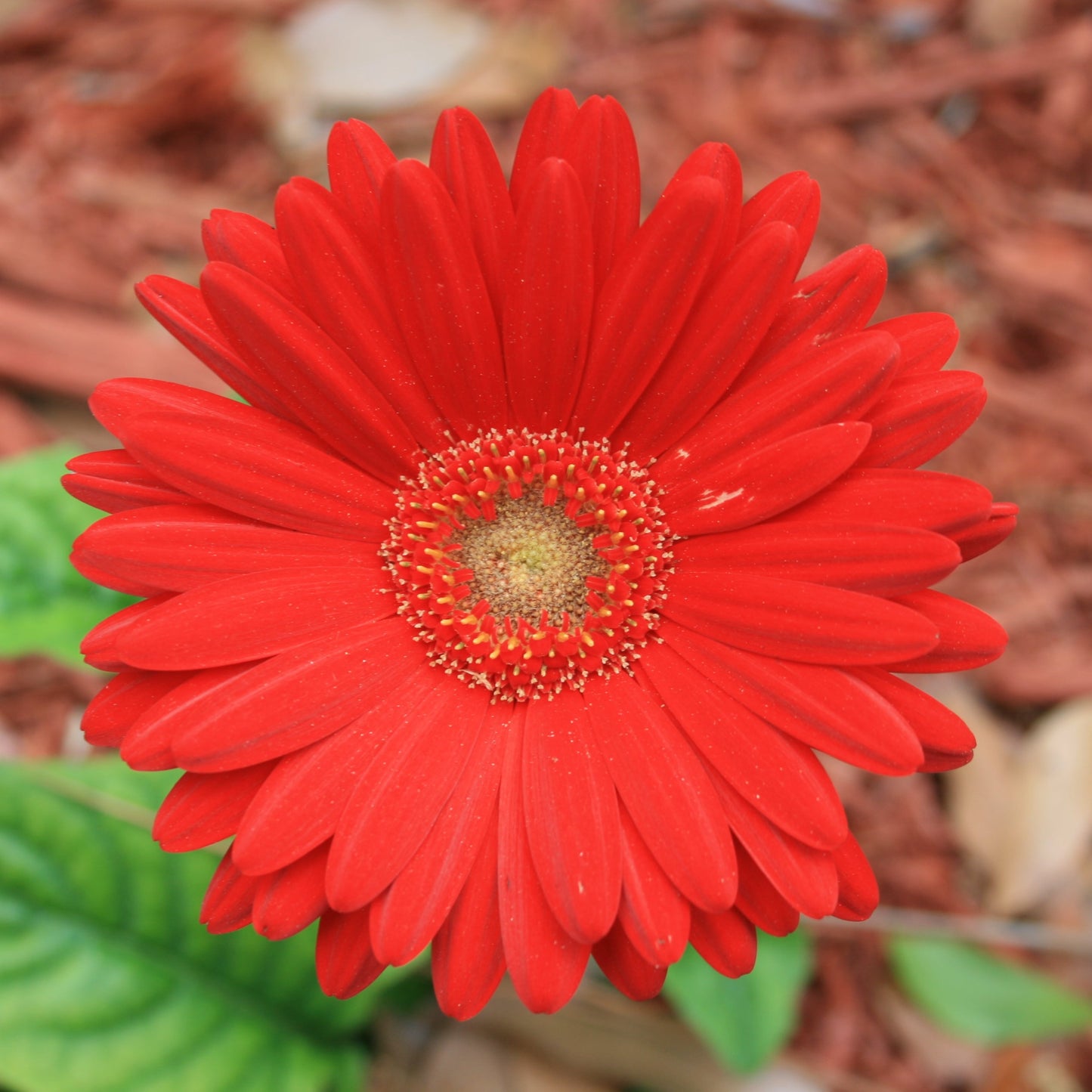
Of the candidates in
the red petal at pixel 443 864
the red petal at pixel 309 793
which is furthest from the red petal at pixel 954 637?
the red petal at pixel 309 793

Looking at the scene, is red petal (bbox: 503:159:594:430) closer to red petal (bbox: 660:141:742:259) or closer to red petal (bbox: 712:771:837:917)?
red petal (bbox: 660:141:742:259)

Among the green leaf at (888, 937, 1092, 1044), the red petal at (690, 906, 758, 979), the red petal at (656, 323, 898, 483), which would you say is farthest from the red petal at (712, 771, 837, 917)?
the green leaf at (888, 937, 1092, 1044)

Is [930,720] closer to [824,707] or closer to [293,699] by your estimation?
[824,707]

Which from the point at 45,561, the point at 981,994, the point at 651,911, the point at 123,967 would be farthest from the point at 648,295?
the point at 981,994

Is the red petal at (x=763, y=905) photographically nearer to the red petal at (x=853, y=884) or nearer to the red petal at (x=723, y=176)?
the red petal at (x=853, y=884)

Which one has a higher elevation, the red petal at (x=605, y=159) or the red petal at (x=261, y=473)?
the red petal at (x=605, y=159)

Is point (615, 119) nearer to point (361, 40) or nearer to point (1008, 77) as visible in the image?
point (361, 40)
